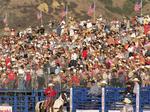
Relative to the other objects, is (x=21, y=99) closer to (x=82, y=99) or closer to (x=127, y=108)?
(x=82, y=99)

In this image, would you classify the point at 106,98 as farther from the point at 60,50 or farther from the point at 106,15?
the point at 106,15

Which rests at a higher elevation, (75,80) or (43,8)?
(43,8)

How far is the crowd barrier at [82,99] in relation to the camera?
28.1m

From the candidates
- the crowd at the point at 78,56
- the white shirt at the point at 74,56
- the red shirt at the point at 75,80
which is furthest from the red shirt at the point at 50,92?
the white shirt at the point at 74,56

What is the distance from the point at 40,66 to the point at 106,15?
43651 millimetres

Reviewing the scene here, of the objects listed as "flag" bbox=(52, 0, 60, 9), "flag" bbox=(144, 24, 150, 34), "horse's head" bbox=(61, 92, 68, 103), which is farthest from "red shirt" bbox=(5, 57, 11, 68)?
"flag" bbox=(52, 0, 60, 9)

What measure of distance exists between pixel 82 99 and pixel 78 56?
17.4 feet

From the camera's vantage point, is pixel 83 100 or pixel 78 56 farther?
pixel 78 56

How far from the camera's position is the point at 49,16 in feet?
240

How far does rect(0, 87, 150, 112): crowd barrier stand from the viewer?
2811cm

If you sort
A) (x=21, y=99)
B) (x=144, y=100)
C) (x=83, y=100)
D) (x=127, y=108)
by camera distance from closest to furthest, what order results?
1. (x=127, y=108)
2. (x=144, y=100)
3. (x=83, y=100)
4. (x=21, y=99)

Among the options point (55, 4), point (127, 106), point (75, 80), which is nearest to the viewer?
point (127, 106)

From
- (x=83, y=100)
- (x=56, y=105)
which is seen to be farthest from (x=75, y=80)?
(x=56, y=105)

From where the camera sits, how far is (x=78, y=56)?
3450cm
